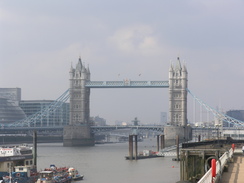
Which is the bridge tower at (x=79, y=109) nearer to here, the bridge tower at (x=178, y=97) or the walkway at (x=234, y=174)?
the bridge tower at (x=178, y=97)

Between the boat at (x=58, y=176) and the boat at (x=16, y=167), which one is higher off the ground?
the boat at (x=16, y=167)

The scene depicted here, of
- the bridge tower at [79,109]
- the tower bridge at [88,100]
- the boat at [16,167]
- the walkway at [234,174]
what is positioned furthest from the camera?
the bridge tower at [79,109]

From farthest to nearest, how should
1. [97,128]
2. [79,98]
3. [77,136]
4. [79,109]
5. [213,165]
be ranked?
[79,98], [79,109], [97,128], [77,136], [213,165]

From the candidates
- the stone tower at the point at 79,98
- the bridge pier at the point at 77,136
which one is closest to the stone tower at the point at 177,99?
the bridge pier at the point at 77,136

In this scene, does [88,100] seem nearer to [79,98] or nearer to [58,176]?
[79,98]

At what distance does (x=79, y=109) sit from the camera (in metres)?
159

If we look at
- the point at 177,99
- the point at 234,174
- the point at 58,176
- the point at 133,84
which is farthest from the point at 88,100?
the point at 234,174

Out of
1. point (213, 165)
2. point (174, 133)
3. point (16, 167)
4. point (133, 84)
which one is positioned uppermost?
point (133, 84)

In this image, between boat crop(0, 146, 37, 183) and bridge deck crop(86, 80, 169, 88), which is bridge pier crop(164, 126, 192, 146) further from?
boat crop(0, 146, 37, 183)

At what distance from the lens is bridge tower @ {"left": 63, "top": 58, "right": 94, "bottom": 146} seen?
14988 cm

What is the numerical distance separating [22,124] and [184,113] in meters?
43.9

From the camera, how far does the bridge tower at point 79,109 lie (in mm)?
149875

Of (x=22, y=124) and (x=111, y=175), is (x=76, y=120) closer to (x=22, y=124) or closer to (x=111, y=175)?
(x=22, y=124)

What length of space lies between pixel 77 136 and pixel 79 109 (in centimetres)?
1150
